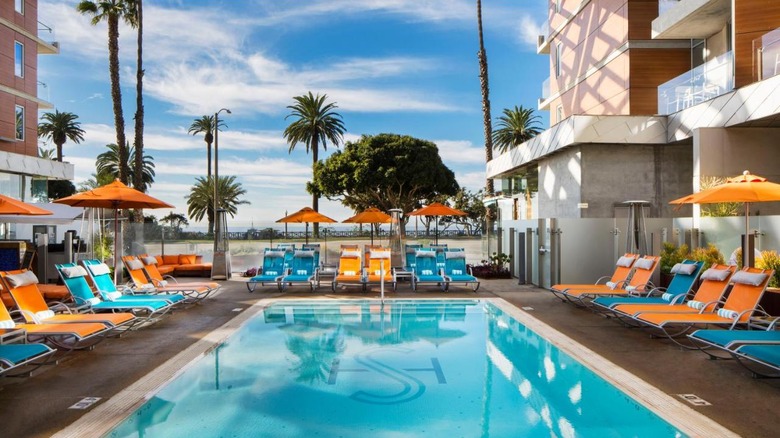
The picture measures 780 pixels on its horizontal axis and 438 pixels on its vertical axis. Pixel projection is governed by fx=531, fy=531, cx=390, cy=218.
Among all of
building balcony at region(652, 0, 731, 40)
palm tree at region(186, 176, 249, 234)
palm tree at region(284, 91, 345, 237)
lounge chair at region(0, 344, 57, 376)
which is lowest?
lounge chair at region(0, 344, 57, 376)

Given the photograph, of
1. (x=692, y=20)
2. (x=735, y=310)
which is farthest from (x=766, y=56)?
(x=735, y=310)

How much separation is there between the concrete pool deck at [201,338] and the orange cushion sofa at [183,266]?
799 centimetres

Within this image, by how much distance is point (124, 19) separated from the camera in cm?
2523

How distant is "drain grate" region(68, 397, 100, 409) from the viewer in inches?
211

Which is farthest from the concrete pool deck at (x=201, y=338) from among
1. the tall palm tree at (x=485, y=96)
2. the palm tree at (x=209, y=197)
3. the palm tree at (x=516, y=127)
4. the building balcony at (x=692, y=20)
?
the palm tree at (x=209, y=197)

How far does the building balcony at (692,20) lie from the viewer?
49.4ft

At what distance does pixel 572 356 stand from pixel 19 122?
97.3 feet

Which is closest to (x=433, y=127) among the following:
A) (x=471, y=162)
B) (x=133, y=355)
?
(x=471, y=162)

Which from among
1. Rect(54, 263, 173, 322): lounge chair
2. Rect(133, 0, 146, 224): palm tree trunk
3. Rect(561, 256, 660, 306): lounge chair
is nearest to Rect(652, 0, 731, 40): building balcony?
Rect(561, 256, 660, 306): lounge chair

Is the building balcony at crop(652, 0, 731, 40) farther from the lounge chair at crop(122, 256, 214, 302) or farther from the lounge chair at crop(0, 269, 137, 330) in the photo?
the lounge chair at crop(0, 269, 137, 330)

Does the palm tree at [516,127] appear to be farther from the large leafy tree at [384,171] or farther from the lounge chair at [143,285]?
the lounge chair at [143,285]

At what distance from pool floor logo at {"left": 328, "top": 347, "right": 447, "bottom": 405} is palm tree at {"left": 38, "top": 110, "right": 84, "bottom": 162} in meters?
50.2

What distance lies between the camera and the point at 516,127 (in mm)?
45688

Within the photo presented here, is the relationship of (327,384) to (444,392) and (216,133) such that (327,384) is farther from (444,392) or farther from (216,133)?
(216,133)
